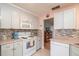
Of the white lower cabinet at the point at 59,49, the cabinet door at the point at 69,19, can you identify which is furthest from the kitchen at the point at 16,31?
the cabinet door at the point at 69,19

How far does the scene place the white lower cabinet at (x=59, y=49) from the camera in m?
1.45

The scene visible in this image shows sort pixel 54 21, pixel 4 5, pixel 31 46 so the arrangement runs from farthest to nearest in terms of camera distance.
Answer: pixel 31 46 < pixel 54 21 < pixel 4 5

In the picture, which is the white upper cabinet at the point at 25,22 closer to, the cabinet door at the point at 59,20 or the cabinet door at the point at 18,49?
the cabinet door at the point at 18,49

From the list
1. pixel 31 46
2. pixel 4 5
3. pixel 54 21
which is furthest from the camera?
pixel 31 46

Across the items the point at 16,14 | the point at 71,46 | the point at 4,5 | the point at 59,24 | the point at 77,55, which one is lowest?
the point at 77,55

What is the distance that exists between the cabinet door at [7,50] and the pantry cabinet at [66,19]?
2.44 ft

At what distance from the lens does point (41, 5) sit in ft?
4.69

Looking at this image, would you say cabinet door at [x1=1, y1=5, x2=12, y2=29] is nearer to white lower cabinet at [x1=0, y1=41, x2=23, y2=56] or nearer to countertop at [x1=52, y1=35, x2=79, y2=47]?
white lower cabinet at [x1=0, y1=41, x2=23, y2=56]

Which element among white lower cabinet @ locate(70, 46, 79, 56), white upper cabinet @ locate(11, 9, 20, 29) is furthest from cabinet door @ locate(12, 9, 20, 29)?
white lower cabinet @ locate(70, 46, 79, 56)

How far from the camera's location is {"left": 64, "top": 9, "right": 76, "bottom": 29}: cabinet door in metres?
1.46

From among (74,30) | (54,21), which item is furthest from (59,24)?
(74,30)

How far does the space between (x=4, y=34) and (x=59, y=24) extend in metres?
0.85

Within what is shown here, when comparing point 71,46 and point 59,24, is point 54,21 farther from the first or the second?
point 71,46

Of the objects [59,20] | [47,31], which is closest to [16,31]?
[47,31]
